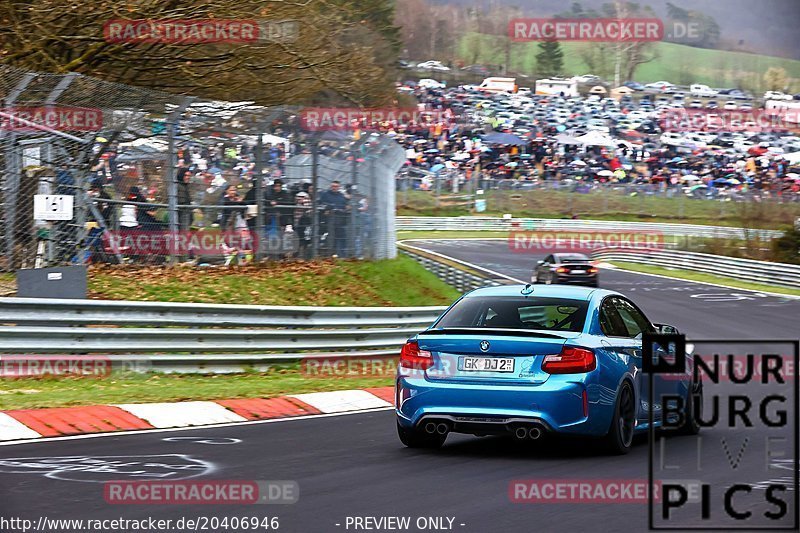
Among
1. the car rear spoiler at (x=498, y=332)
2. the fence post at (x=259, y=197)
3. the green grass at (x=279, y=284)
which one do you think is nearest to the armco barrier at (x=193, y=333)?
the green grass at (x=279, y=284)

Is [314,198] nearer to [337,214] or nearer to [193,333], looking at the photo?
[337,214]

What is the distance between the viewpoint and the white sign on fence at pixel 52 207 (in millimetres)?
14117

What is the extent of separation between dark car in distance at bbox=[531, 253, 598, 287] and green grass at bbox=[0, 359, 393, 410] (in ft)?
63.0

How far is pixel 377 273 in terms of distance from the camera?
886 inches

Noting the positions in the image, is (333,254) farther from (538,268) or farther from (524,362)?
(538,268)

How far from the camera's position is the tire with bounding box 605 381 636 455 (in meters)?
9.00

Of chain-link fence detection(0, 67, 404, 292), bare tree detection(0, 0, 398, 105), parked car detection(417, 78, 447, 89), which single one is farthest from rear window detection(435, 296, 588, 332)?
parked car detection(417, 78, 447, 89)

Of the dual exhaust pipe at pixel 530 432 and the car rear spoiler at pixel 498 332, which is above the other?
the car rear spoiler at pixel 498 332

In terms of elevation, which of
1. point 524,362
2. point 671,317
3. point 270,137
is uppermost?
point 270,137

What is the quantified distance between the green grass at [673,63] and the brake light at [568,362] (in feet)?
322

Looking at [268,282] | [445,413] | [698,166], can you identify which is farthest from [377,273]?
[698,166]

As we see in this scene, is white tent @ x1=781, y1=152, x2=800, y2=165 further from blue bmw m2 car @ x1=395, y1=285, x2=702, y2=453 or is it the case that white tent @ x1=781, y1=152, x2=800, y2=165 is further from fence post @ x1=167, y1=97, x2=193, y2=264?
blue bmw m2 car @ x1=395, y1=285, x2=702, y2=453

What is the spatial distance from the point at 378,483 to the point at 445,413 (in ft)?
4.63

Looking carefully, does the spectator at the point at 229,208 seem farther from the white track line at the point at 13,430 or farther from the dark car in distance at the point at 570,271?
the dark car in distance at the point at 570,271
